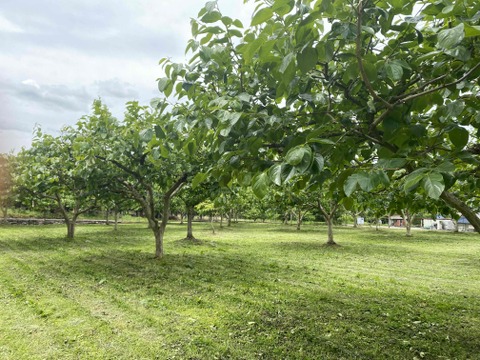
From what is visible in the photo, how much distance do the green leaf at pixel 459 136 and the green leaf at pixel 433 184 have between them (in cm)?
132

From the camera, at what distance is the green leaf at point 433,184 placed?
1.57 metres

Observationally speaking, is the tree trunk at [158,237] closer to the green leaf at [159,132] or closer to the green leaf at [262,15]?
the green leaf at [159,132]

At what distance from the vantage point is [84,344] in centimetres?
472

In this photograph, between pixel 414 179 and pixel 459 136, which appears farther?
pixel 459 136

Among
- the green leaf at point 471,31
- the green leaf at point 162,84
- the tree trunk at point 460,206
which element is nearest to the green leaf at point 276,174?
the green leaf at point 471,31

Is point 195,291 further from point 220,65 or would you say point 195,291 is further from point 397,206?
point 220,65

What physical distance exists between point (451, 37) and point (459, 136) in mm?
1324

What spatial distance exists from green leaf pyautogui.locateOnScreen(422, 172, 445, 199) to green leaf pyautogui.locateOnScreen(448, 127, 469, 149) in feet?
4.33

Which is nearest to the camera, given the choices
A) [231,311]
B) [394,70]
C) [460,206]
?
[394,70]

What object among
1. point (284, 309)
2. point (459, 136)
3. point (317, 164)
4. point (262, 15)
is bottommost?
point (284, 309)

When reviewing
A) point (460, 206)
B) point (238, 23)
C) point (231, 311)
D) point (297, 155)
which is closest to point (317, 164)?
point (297, 155)

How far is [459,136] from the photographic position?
271 cm

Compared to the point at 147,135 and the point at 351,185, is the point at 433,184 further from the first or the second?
the point at 147,135

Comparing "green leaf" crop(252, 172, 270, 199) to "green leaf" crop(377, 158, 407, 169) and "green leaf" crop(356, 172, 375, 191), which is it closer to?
"green leaf" crop(356, 172, 375, 191)
